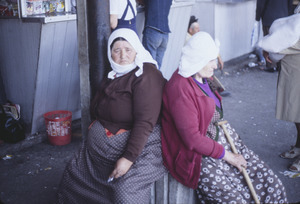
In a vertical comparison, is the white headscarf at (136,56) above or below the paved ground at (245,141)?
above

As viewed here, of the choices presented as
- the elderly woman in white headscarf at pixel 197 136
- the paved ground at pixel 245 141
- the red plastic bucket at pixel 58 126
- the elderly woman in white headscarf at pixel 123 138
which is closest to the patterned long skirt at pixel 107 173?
the elderly woman in white headscarf at pixel 123 138

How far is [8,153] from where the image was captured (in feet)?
13.8

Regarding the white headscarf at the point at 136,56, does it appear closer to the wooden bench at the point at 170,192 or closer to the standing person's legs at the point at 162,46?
the wooden bench at the point at 170,192

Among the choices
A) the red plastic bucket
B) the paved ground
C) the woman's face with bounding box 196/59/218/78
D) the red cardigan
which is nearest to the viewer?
the red cardigan

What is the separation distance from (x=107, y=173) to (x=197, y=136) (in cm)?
72

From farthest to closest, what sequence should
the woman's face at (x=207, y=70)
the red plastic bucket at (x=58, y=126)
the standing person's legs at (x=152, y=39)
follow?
the standing person's legs at (x=152, y=39) → the red plastic bucket at (x=58, y=126) → the woman's face at (x=207, y=70)

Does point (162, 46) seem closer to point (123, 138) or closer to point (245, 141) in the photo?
point (245, 141)

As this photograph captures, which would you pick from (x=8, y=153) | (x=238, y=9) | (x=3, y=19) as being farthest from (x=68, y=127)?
(x=238, y=9)

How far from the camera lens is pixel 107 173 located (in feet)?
8.38

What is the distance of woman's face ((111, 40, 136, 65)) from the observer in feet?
8.65

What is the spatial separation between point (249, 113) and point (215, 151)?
346 centimetres

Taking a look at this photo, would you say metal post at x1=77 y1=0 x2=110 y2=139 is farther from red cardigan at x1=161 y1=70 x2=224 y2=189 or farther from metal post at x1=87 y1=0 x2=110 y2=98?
red cardigan at x1=161 y1=70 x2=224 y2=189

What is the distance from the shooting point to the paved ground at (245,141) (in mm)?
3475

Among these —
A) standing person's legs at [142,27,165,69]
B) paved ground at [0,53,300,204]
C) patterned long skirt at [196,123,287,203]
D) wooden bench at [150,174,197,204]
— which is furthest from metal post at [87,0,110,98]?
standing person's legs at [142,27,165,69]
